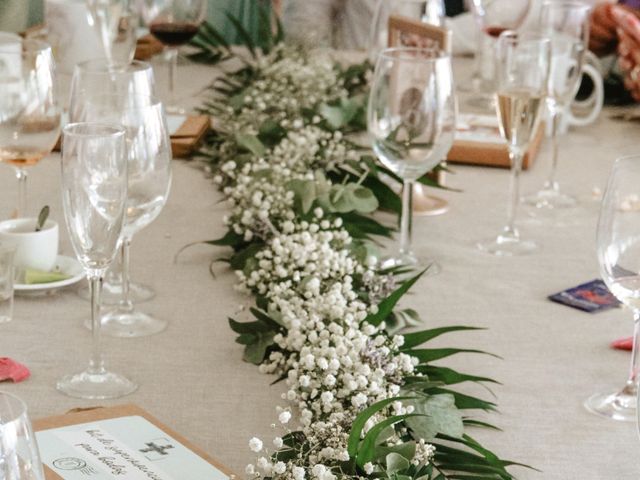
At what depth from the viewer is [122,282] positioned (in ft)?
4.08

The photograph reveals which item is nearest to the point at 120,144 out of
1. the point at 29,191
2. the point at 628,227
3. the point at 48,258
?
the point at 48,258

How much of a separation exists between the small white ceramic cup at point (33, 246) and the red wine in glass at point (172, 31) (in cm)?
82

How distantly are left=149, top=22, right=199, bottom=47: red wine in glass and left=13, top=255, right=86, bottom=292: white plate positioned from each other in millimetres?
806

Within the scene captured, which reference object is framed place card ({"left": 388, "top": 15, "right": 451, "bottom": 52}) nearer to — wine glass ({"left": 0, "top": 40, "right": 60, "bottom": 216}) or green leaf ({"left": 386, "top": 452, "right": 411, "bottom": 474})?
wine glass ({"left": 0, "top": 40, "right": 60, "bottom": 216})

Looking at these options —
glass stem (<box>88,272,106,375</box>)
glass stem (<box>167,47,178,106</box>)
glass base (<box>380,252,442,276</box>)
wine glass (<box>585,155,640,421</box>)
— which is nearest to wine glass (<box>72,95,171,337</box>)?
glass stem (<box>88,272,106,375</box>)

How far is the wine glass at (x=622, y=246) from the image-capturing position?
3.33ft

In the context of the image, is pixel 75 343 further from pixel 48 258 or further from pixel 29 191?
pixel 29 191

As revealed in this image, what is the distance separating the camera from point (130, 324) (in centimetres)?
120

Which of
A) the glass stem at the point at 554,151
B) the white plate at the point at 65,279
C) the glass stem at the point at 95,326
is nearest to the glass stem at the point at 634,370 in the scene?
the glass stem at the point at 95,326

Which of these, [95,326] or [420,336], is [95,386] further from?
[420,336]

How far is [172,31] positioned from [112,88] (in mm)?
840

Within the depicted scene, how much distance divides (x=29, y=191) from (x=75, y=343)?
523 millimetres

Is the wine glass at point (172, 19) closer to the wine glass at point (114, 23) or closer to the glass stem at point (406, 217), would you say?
the wine glass at point (114, 23)

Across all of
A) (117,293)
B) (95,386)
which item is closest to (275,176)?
(117,293)
